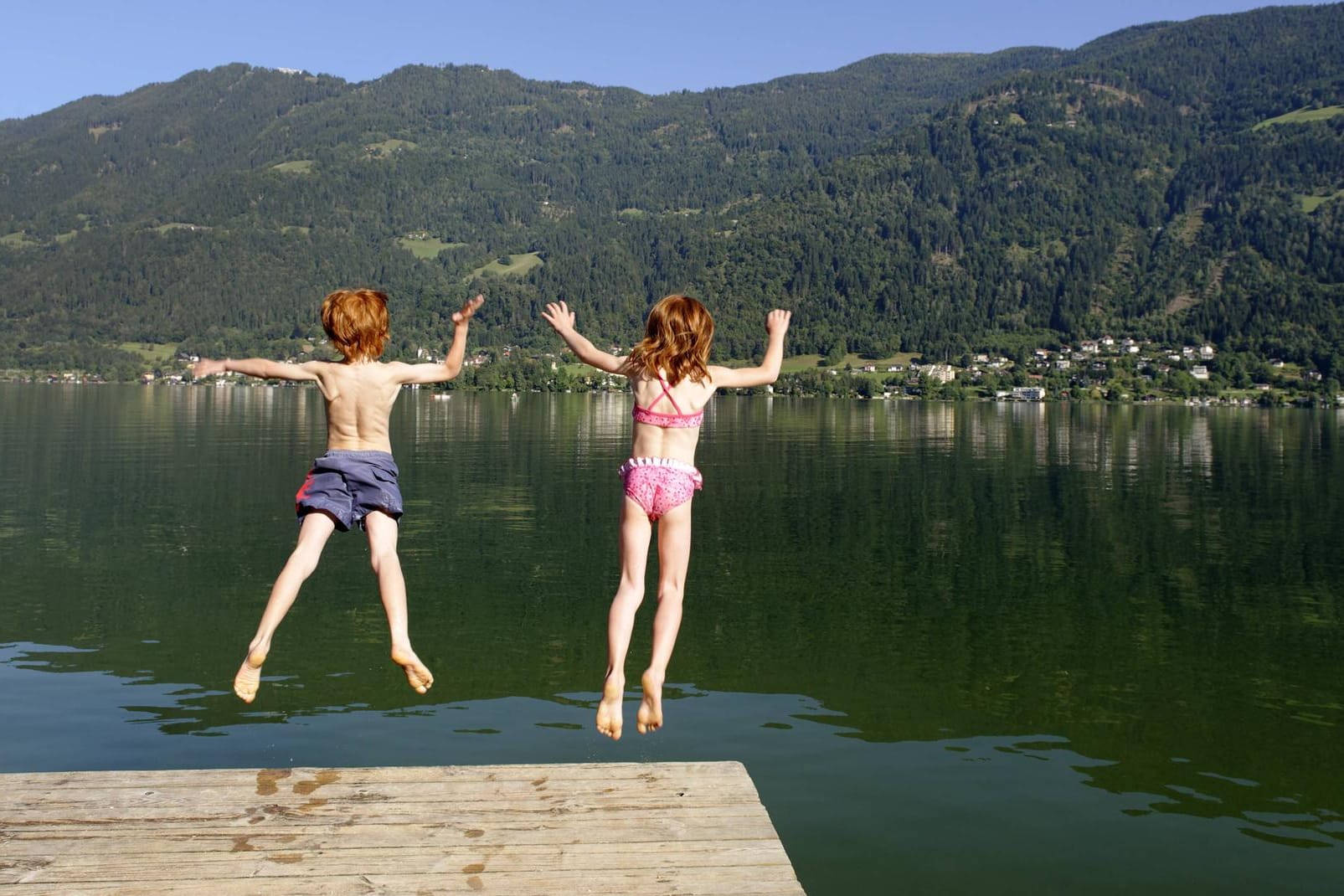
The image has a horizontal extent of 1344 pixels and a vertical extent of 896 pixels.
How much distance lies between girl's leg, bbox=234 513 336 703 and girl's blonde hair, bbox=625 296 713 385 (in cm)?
256

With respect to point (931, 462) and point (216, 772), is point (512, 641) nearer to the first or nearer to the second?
point (216, 772)

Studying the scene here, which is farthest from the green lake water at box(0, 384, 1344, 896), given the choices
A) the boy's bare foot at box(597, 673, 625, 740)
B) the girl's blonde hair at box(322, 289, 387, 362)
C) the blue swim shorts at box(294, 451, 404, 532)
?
the girl's blonde hair at box(322, 289, 387, 362)

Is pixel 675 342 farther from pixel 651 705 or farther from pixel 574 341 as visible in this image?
pixel 651 705

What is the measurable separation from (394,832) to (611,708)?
1.58 meters

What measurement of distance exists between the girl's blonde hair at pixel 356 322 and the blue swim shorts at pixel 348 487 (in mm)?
731

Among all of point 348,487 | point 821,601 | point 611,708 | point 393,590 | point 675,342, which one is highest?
point 675,342

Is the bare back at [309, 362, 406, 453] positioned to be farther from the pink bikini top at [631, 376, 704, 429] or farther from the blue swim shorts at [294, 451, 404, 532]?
the pink bikini top at [631, 376, 704, 429]

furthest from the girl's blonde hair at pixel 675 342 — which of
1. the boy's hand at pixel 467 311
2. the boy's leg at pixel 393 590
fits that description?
the boy's leg at pixel 393 590

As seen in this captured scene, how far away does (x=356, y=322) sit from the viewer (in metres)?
9.17

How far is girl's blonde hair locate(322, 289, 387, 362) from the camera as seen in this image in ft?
29.9

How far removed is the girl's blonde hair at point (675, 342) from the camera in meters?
8.84

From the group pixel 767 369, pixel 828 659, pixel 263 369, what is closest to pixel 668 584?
pixel 767 369

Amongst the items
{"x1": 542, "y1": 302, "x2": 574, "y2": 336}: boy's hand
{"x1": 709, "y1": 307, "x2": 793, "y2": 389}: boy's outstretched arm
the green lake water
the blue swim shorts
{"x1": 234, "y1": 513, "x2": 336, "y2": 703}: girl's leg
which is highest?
{"x1": 542, "y1": 302, "x2": 574, "y2": 336}: boy's hand

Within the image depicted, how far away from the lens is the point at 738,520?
4244cm
